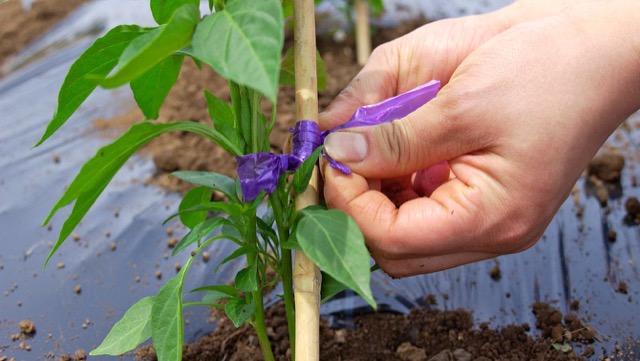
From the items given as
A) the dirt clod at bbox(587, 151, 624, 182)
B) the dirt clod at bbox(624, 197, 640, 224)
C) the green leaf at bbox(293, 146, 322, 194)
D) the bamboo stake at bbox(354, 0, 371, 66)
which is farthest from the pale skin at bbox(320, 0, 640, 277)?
the bamboo stake at bbox(354, 0, 371, 66)

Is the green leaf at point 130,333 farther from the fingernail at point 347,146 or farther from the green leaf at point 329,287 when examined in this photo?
the fingernail at point 347,146

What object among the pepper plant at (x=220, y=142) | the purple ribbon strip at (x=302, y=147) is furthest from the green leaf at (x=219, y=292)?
the purple ribbon strip at (x=302, y=147)

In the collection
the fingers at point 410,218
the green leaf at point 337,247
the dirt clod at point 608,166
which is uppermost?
the green leaf at point 337,247

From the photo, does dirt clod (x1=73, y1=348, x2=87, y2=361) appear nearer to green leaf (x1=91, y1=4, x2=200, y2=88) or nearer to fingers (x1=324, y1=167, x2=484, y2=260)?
fingers (x1=324, y1=167, x2=484, y2=260)

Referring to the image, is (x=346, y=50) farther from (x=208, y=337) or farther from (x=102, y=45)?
(x=102, y=45)

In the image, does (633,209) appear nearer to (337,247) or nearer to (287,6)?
(287,6)

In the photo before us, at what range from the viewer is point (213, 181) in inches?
53.6

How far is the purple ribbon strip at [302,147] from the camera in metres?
1.26

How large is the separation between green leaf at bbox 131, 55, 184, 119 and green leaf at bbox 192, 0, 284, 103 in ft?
1.43

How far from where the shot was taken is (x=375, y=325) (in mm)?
1861

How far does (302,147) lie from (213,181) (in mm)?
204

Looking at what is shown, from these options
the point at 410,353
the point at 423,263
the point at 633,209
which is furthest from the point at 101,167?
the point at 633,209

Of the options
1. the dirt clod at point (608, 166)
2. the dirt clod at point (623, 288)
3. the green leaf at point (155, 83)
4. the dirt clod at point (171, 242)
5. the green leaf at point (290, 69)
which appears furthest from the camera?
the dirt clod at point (608, 166)

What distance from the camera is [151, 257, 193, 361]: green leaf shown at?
1.22 meters
